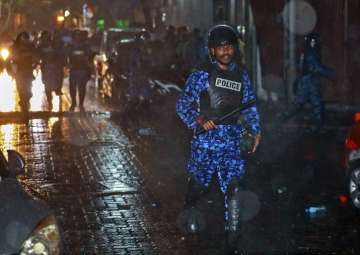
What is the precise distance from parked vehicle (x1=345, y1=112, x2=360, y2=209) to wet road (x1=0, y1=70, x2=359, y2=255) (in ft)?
0.64

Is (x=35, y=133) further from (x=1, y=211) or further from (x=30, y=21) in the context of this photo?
(x=30, y=21)

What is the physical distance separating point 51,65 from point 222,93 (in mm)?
12111

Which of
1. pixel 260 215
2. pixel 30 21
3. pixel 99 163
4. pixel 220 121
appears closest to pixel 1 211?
pixel 220 121

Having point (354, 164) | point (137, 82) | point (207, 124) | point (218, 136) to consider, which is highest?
point (207, 124)

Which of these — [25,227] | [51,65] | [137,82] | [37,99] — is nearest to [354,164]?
[25,227]

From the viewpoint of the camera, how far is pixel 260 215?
917cm

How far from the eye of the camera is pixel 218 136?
24.6 feet

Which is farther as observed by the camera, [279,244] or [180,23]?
[180,23]

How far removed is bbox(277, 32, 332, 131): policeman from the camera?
14.7 metres

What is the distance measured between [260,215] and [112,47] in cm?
1605

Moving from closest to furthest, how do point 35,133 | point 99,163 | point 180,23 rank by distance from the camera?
point 99,163, point 35,133, point 180,23

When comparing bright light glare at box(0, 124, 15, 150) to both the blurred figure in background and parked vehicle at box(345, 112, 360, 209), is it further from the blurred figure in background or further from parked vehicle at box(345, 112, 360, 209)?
parked vehicle at box(345, 112, 360, 209)

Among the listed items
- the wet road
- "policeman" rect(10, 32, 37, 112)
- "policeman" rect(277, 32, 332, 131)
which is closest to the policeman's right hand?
the wet road

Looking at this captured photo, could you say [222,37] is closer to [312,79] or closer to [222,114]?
[222,114]
